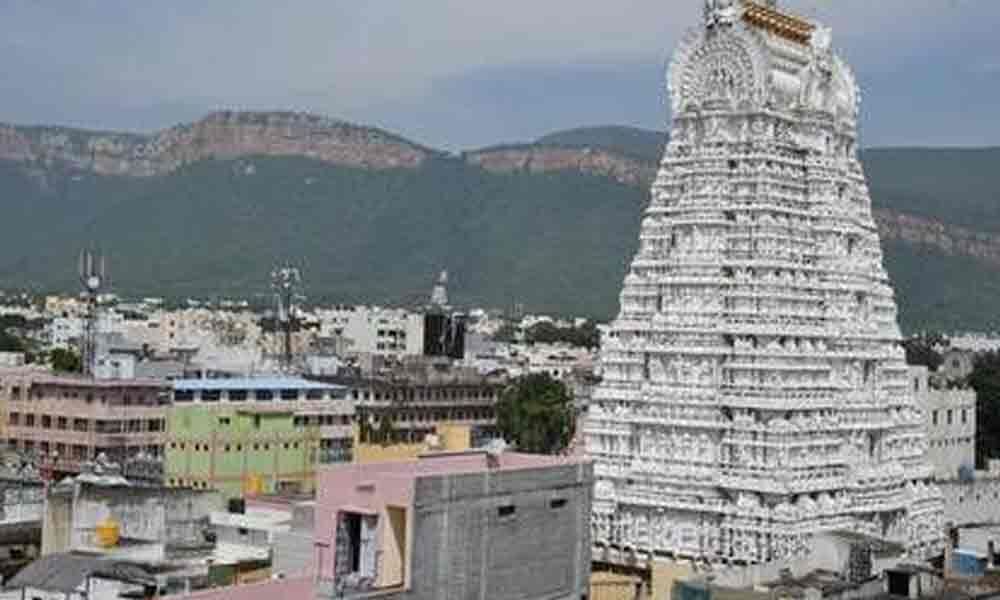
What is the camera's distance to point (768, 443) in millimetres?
49375

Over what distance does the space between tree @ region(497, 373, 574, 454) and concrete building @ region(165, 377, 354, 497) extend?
45.7 feet

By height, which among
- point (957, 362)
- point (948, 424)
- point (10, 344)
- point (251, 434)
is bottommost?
point (251, 434)

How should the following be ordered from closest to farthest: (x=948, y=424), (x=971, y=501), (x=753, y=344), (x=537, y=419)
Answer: (x=753, y=344), (x=971, y=501), (x=948, y=424), (x=537, y=419)

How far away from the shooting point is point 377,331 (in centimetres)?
16362

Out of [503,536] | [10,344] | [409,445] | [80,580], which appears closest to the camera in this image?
[503,536]

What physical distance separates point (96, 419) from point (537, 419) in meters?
27.7

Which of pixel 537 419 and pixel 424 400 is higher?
pixel 424 400

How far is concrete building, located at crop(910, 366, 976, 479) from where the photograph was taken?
76600 mm

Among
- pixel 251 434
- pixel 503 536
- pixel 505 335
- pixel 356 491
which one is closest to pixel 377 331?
pixel 505 335

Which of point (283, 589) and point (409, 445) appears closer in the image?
point (283, 589)

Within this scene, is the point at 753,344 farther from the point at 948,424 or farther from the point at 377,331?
the point at 377,331

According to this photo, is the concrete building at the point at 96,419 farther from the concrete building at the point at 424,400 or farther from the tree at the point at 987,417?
the tree at the point at 987,417

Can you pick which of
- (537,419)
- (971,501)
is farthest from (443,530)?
(537,419)

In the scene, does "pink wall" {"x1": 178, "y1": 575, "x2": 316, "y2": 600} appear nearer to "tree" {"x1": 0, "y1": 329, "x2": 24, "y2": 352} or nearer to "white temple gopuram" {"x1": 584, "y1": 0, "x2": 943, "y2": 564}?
"white temple gopuram" {"x1": 584, "y1": 0, "x2": 943, "y2": 564}
